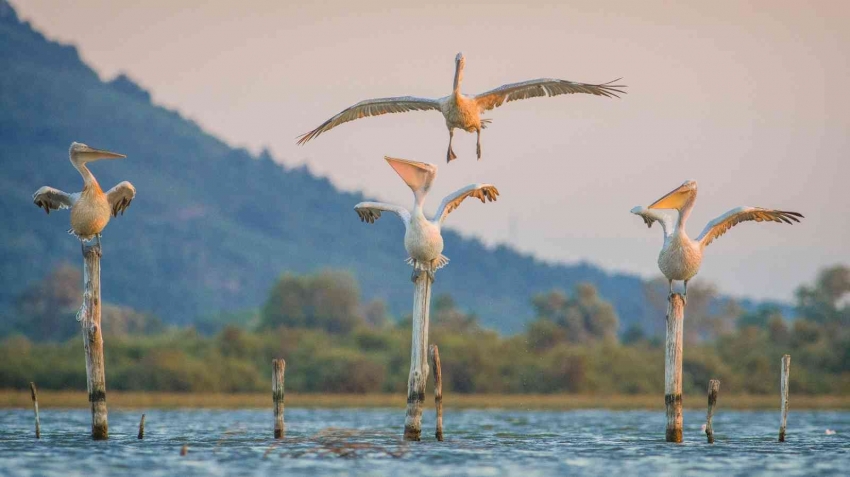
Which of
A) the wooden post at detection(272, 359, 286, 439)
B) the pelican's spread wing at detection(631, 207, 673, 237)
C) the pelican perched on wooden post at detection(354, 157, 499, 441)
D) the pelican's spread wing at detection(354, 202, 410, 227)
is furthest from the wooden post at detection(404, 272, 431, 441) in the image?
the pelican's spread wing at detection(631, 207, 673, 237)

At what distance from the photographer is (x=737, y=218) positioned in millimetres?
20984

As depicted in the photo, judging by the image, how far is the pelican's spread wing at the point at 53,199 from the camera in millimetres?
20734

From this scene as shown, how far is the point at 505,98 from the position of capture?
20.9m

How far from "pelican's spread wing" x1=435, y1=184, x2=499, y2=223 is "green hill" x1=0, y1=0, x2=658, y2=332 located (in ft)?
267

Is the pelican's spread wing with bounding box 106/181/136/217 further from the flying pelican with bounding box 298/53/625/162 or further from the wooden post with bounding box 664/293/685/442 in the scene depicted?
the wooden post with bounding box 664/293/685/442

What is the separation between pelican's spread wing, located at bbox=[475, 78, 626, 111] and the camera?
20312mm

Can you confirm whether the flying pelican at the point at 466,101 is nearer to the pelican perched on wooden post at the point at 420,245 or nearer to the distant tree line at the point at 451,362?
the pelican perched on wooden post at the point at 420,245

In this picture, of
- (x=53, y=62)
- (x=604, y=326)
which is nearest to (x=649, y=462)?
(x=604, y=326)

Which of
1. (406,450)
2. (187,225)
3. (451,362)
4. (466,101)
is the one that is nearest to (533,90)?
(466,101)

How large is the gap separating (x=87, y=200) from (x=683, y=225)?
28.2 feet

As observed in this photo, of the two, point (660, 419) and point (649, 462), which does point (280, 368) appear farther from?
point (660, 419)

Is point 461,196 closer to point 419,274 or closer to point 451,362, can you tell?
point 419,274

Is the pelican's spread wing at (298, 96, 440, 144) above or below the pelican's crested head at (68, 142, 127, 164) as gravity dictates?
above

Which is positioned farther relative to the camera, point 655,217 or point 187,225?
point 187,225
